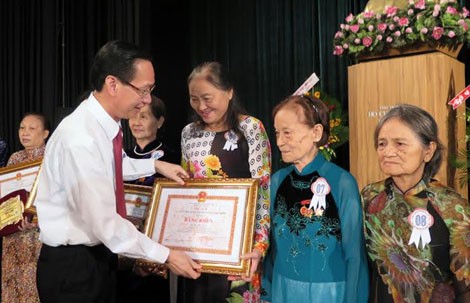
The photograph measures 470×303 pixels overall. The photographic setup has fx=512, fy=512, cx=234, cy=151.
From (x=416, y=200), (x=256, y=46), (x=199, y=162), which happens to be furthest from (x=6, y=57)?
(x=416, y=200)

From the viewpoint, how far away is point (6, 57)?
583 cm

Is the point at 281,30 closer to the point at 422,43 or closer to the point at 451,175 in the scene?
the point at 422,43

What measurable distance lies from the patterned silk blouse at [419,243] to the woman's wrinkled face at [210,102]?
35.6 inches

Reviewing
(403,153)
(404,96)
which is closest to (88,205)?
(403,153)

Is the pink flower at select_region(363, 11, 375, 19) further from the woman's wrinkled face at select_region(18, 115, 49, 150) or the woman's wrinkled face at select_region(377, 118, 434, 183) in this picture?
the woman's wrinkled face at select_region(18, 115, 49, 150)

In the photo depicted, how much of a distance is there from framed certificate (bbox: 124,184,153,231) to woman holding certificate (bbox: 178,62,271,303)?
238 mm

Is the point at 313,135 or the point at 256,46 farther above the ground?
the point at 256,46

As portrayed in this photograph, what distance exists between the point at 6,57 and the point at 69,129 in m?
4.62

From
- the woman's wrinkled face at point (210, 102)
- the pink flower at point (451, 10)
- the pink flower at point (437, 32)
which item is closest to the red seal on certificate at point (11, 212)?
the woman's wrinkled face at point (210, 102)

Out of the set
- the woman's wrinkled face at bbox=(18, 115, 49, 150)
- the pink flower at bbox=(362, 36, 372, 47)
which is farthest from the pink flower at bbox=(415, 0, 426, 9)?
the woman's wrinkled face at bbox=(18, 115, 49, 150)

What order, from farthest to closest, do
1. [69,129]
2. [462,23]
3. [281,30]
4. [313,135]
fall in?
1. [281,30]
2. [462,23]
3. [313,135]
4. [69,129]

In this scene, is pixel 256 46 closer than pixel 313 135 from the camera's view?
No

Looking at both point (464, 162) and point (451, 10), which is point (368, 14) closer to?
point (451, 10)

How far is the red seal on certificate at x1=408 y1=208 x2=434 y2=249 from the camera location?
165 centimetres
